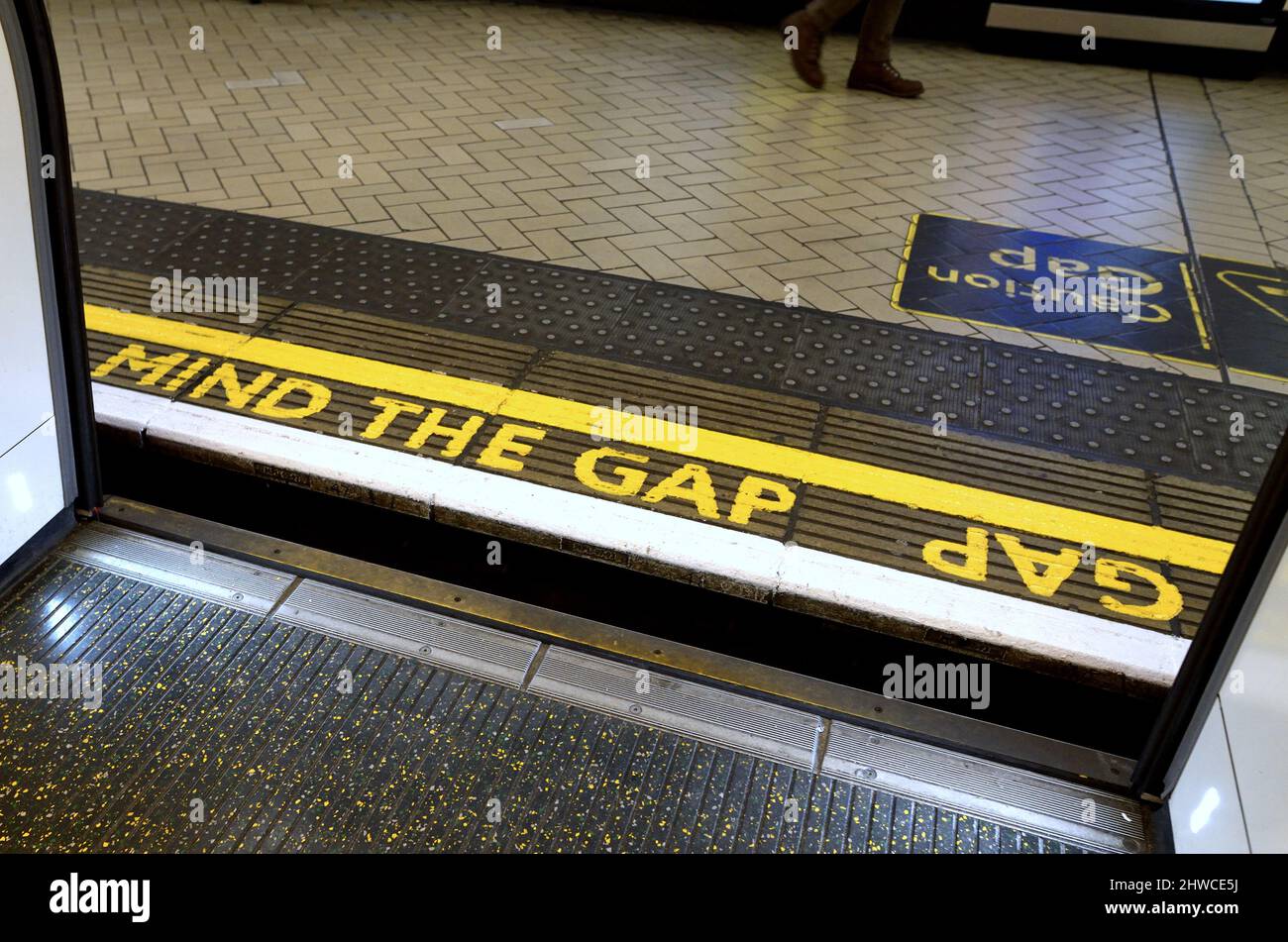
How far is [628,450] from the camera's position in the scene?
370 centimetres

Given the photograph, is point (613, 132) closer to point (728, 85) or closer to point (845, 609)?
point (728, 85)

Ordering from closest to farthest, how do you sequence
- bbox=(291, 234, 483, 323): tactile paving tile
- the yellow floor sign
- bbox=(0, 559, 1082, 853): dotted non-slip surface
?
bbox=(0, 559, 1082, 853): dotted non-slip surface < the yellow floor sign < bbox=(291, 234, 483, 323): tactile paving tile

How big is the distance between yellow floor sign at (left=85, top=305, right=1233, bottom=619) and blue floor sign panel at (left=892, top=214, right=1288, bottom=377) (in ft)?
4.74

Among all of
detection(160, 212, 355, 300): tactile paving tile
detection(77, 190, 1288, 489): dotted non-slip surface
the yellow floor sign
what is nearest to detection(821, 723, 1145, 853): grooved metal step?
the yellow floor sign

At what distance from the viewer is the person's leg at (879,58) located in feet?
24.1

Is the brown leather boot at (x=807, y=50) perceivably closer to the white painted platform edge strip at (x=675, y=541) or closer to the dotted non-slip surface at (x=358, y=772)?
the white painted platform edge strip at (x=675, y=541)

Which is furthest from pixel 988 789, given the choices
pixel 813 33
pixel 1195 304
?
pixel 813 33

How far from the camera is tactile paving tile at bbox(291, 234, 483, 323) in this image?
179 inches

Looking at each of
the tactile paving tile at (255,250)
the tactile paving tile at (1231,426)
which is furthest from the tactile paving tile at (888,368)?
the tactile paving tile at (255,250)

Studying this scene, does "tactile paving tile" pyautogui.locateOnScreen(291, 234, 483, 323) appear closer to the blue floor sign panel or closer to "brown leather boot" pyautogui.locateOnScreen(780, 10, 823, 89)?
the blue floor sign panel

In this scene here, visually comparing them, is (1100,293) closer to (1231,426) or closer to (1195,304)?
(1195,304)

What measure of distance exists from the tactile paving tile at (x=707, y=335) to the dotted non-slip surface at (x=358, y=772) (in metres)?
1.84

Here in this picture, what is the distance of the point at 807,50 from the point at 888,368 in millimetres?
4069
